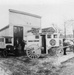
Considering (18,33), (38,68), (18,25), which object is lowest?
(38,68)

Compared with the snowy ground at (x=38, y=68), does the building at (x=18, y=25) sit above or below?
above

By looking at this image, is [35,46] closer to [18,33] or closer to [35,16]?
[18,33]

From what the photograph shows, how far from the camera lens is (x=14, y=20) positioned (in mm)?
10828

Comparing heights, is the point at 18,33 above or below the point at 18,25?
below

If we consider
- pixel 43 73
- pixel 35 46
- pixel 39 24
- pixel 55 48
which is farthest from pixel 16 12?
pixel 43 73

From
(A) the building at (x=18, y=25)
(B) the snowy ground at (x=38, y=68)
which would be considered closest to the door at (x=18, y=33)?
(A) the building at (x=18, y=25)

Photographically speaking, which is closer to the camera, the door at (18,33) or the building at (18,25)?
the building at (18,25)

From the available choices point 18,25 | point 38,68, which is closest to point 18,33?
point 18,25

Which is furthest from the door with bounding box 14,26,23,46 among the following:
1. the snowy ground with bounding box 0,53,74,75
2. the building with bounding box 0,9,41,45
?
the snowy ground with bounding box 0,53,74,75

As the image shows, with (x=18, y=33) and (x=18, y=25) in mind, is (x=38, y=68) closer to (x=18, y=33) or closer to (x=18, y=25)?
(x=18, y=33)

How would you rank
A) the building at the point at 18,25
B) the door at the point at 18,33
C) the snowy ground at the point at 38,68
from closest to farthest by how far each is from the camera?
1. the snowy ground at the point at 38,68
2. the building at the point at 18,25
3. the door at the point at 18,33

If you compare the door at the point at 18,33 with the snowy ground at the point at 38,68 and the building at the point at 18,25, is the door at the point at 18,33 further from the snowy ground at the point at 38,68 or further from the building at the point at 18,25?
the snowy ground at the point at 38,68

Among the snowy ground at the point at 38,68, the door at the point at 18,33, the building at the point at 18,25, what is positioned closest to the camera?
the snowy ground at the point at 38,68

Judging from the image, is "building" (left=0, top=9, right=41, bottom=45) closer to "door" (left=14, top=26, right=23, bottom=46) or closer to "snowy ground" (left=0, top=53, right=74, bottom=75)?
"door" (left=14, top=26, right=23, bottom=46)
